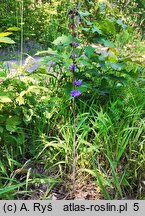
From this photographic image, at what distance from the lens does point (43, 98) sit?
1.85 m

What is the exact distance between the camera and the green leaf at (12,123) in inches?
68.0

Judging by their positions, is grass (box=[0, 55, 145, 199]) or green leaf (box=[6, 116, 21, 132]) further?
green leaf (box=[6, 116, 21, 132])

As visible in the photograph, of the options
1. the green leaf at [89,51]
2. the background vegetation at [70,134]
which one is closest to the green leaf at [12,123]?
the background vegetation at [70,134]

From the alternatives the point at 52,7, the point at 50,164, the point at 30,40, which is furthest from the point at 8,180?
the point at 52,7

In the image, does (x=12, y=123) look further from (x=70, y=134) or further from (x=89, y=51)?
(x=89, y=51)

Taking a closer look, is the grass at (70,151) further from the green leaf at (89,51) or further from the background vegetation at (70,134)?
the green leaf at (89,51)

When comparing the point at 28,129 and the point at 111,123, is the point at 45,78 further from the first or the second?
the point at 111,123

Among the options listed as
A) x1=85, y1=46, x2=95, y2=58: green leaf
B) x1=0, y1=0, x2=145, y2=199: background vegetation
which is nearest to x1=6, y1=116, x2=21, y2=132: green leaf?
x1=0, y1=0, x2=145, y2=199: background vegetation

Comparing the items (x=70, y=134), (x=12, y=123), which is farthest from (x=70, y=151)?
(x=12, y=123)

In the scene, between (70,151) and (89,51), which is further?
(89,51)

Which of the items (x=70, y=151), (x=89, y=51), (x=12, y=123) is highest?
(x=89, y=51)

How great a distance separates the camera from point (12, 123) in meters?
1.75

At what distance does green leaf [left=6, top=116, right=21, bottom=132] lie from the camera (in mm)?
1728

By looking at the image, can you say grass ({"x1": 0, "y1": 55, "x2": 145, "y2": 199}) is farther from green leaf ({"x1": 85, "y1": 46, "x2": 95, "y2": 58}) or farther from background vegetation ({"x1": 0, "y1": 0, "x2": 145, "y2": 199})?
green leaf ({"x1": 85, "y1": 46, "x2": 95, "y2": 58})
